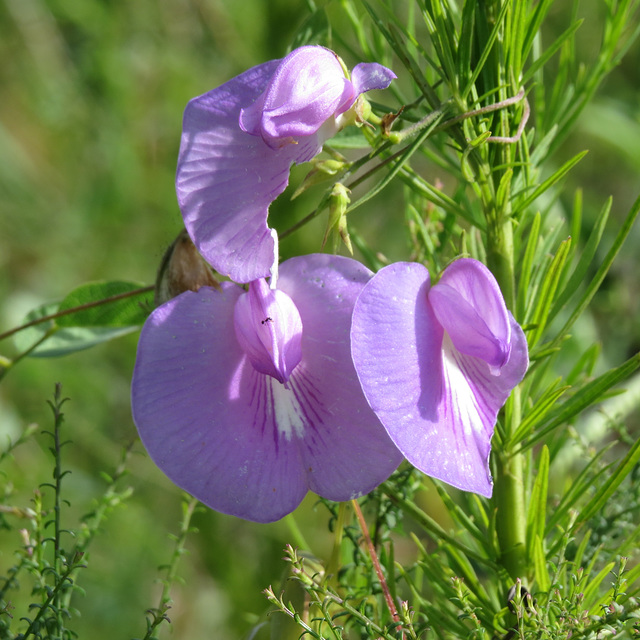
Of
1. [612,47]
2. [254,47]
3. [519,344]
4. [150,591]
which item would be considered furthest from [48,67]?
→ [519,344]

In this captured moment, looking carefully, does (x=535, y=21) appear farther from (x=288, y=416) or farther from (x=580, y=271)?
(x=288, y=416)

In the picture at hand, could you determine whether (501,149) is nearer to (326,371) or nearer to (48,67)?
(326,371)

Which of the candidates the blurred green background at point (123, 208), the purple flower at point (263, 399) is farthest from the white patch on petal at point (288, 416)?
the blurred green background at point (123, 208)

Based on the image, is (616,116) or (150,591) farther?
(150,591)

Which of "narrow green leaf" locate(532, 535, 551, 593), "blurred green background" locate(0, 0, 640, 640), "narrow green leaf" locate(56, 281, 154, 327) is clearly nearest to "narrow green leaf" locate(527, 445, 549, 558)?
"narrow green leaf" locate(532, 535, 551, 593)

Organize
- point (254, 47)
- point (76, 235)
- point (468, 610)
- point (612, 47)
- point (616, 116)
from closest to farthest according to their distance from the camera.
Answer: point (468, 610) < point (612, 47) < point (616, 116) < point (254, 47) < point (76, 235)

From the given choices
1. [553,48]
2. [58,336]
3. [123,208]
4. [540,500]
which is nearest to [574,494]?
[540,500]

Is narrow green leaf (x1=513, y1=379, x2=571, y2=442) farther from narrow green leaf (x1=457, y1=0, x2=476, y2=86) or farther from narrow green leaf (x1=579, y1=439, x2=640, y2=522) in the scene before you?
narrow green leaf (x1=457, y1=0, x2=476, y2=86)
